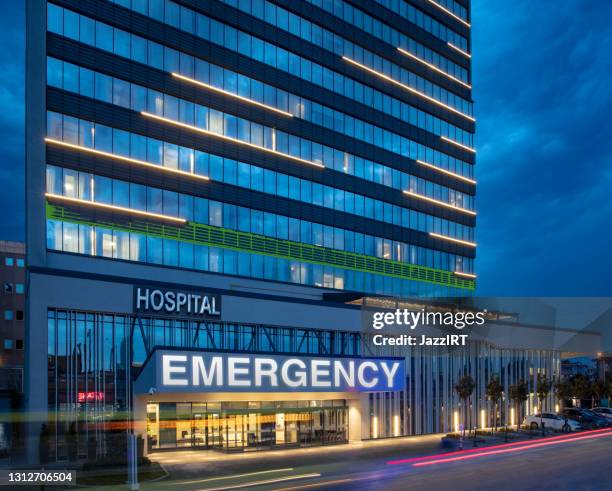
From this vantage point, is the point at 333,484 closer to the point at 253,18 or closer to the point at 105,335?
the point at 105,335

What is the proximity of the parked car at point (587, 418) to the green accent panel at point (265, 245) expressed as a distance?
18.2 m

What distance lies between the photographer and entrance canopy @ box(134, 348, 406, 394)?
37.3 metres

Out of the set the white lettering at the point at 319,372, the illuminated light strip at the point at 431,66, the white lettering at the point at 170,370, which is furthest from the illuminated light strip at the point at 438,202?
the white lettering at the point at 170,370

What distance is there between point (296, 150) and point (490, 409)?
1081 inches

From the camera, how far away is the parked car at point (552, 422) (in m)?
57.3

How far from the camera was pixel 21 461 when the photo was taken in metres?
35.7

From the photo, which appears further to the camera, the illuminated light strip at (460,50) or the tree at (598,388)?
the illuminated light strip at (460,50)

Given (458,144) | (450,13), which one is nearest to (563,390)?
(458,144)

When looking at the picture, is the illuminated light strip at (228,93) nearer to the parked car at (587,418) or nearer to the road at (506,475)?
the road at (506,475)

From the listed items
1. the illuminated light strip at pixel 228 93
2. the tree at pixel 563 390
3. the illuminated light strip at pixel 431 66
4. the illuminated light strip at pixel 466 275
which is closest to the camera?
the illuminated light strip at pixel 228 93

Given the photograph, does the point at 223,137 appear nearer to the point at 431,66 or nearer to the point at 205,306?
the point at 205,306

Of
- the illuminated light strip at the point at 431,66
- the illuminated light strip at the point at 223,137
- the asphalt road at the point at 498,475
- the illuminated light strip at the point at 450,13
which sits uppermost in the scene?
the illuminated light strip at the point at 450,13

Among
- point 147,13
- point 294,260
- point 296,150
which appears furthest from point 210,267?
point 147,13

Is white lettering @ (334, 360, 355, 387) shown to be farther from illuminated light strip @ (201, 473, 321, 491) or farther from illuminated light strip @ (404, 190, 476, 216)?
illuminated light strip @ (404, 190, 476, 216)
